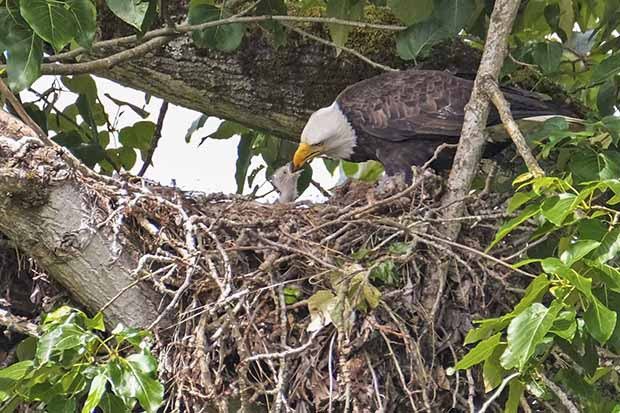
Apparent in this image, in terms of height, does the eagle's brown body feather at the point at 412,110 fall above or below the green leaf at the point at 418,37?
below

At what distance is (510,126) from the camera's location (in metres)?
3.17

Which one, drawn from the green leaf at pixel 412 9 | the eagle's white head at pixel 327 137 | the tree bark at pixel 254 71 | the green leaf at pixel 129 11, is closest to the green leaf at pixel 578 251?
the green leaf at pixel 129 11

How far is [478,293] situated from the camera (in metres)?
3.42

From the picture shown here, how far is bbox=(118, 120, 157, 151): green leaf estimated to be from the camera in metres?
4.94

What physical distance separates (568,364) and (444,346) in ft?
1.12

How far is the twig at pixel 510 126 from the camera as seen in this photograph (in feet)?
9.74

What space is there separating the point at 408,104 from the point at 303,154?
0.58 meters

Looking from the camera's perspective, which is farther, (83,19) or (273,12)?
(273,12)

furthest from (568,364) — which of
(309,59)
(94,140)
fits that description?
(94,140)

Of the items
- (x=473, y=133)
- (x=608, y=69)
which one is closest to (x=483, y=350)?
(x=473, y=133)

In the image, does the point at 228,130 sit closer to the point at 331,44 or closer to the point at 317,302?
the point at 331,44

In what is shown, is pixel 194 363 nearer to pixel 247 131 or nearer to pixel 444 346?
pixel 444 346

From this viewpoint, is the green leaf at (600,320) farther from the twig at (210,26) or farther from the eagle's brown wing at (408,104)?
the eagle's brown wing at (408,104)

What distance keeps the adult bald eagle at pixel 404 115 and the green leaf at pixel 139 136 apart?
2.32ft
